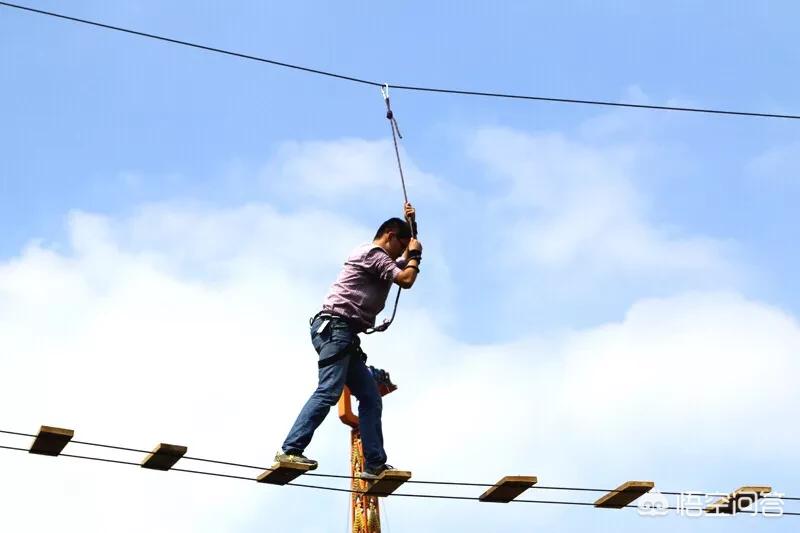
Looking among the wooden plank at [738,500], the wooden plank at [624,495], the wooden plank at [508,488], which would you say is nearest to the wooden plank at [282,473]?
the wooden plank at [508,488]

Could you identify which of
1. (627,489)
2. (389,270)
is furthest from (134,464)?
(627,489)

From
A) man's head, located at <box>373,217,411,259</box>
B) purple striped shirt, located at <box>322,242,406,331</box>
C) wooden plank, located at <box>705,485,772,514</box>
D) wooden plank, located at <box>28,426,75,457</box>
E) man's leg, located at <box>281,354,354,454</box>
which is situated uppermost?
man's head, located at <box>373,217,411,259</box>

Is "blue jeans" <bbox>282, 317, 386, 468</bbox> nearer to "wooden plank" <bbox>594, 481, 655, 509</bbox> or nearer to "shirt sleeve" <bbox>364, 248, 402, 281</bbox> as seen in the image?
"shirt sleeve" <bbox>364, 248, 402, 281</bbox>

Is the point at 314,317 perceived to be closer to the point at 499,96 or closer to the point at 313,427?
the point at 313,427

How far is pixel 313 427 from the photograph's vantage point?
7941 millimetres

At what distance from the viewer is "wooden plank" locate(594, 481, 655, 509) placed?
8.63m

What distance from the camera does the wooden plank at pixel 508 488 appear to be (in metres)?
8.20

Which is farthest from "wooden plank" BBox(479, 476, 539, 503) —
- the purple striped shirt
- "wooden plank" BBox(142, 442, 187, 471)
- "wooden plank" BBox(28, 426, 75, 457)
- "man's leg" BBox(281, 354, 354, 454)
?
"wooden plank" BBox(28, 426, 75, 457)

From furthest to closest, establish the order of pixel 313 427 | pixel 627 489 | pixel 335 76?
pixel 335 76
pixel 627 489
pixel 313 427

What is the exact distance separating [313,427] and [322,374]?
0.41m

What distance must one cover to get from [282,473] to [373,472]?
2.33 feet

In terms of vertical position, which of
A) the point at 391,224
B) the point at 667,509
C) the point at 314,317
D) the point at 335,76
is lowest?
the point at 667,509

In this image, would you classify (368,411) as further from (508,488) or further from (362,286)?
(508,488)

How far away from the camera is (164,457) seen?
7617 mm
